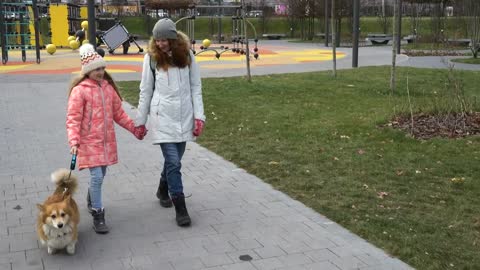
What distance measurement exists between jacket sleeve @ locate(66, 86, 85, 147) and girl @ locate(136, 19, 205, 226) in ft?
1.70

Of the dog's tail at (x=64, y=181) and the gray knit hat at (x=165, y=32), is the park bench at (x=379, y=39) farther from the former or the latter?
the dog's tail at (x=64, y=181)

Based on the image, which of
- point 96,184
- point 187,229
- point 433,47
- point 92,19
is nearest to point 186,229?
point 187,229

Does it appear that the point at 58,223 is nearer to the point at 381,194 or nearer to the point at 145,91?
the point at 145,91

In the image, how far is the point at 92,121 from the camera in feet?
14.9

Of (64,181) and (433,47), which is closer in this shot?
(64,181)

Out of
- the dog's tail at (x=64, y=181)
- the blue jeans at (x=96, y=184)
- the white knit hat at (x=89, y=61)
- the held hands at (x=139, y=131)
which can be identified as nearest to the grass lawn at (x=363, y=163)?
the held hands at (x=139, y=131)

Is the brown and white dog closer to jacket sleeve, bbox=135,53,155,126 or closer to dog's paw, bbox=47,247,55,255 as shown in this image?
dog's paw, bbox=47,247,55,255

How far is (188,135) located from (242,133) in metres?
3.83

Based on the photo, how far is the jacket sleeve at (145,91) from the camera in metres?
4.72

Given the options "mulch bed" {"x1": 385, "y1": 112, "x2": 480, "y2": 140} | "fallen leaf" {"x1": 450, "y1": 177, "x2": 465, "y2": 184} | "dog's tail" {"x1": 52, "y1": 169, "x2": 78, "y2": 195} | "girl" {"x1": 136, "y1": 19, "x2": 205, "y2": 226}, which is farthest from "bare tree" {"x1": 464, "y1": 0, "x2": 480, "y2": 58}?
"dog's tail" {"x1": 52, "y1": 169, "x2": 78, "y2": 195}

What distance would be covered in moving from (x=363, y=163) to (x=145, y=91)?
308 cm

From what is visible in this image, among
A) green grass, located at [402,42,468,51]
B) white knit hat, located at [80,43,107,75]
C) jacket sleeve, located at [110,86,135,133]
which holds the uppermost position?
green grass, located at [402,42,468,51]

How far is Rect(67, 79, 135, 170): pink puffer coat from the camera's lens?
4473mm

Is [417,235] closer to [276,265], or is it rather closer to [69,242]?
[276,265]
